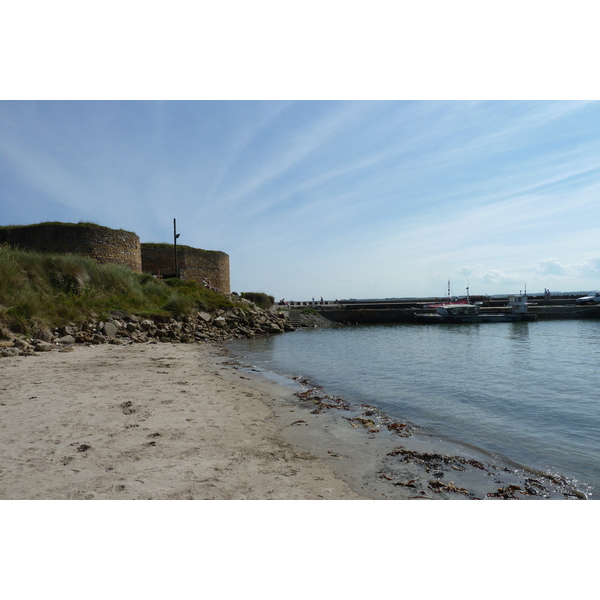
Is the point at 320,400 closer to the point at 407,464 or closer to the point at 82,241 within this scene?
the point at 407,464

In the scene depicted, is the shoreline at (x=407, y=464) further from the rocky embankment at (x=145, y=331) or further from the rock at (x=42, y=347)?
the rocky embankment at (x=145, y=331)

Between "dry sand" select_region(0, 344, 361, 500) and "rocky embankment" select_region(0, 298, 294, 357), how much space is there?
9.25 feet

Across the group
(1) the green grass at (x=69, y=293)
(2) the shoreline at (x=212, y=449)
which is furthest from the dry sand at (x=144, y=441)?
(1) the green grass at (x=69, y=293)

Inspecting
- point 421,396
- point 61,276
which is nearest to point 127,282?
point 61,276

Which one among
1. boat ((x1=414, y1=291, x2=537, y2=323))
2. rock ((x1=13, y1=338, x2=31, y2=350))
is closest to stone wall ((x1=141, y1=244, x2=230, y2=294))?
rock ((x1=13, y1=338, x2=31, y2=350))

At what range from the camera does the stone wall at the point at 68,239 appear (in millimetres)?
22016

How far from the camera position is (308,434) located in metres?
5.76

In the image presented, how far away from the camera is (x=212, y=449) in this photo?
4609 mm

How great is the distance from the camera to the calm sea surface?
5.55 m

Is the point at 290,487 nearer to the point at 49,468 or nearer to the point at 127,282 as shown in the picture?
the point at 49,468

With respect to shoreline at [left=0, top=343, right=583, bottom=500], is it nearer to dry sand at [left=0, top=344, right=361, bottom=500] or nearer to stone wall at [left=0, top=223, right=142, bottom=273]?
dry sand at [left=0, top=344, right=361, bottom=500]

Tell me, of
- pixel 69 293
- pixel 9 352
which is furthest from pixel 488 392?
pixel 69 293

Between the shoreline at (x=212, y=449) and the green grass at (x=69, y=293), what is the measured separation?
605 cm

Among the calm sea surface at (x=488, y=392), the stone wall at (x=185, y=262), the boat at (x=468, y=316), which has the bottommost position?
the calm sea surface at (x=488, y=392)
